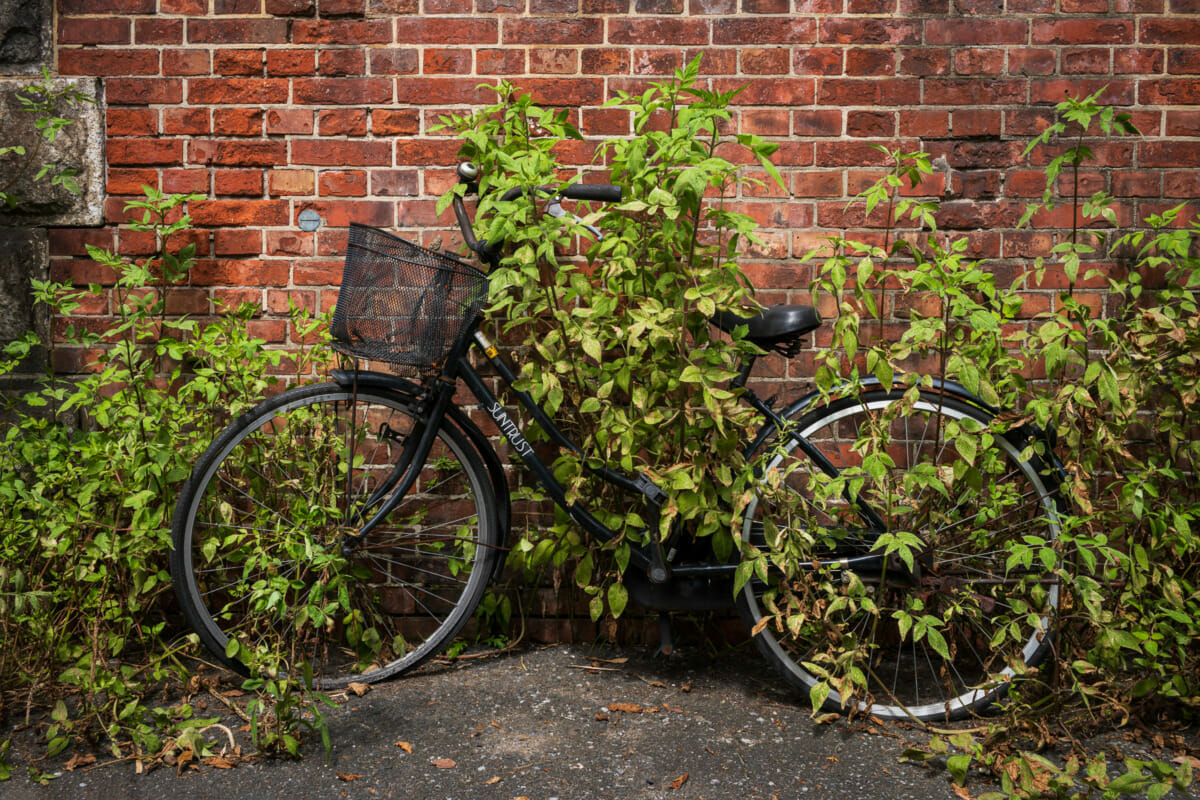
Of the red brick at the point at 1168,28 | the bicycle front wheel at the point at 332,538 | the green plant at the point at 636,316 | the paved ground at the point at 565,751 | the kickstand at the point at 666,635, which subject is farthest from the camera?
the red brick at the point at 1168,28

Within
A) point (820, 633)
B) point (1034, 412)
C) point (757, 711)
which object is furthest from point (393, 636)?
point (1034, 412)

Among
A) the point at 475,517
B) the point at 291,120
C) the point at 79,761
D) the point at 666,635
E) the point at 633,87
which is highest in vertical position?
the point at 633,87

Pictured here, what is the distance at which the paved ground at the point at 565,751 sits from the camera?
6.75 ft

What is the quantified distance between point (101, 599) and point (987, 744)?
2480mm

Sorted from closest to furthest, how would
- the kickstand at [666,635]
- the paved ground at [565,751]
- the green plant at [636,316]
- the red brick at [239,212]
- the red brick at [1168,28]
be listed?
the paved ground at [565,751] < the green plant at [636,316] < the kickstand at [666,635] < the red brick at [1168,28] < the red brick at [239,212]

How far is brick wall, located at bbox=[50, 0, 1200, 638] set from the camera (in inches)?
109

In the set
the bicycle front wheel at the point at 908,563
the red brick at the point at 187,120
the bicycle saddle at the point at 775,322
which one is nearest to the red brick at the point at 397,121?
the red brick at the point at 187,120

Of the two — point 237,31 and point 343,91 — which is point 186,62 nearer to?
point 237,31

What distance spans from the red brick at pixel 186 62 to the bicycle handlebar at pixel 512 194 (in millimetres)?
1000

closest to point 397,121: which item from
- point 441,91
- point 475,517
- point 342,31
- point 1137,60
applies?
point 441,91

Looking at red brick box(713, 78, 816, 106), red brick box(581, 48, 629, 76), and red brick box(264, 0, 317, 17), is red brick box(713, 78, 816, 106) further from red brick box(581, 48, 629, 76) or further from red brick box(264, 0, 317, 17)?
red brick box(264, 0, 317, 17)

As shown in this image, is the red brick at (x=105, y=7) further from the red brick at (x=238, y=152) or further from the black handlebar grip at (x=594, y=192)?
the black handlebar grip at (x=594, y=192)

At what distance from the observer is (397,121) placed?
2.83 metres

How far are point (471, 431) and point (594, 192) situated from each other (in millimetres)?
840
